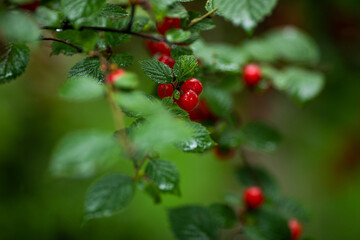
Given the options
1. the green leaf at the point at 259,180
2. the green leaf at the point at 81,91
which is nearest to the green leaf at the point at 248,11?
the green leaf at the point at 81,91

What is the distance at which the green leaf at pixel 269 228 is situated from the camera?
2.63 ft

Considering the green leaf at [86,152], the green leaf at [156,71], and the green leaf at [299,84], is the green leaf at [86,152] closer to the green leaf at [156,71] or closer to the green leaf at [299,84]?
the green leaf at [156,71]

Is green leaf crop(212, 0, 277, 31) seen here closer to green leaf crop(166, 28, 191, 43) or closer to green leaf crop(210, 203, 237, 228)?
green leaf crop(166, 28, 191, 43)

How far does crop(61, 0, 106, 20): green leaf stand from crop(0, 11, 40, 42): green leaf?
0.17 feet

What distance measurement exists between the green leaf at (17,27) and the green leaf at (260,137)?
69 centimetres

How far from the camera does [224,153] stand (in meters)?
0.99

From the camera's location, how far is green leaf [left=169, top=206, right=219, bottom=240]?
2.64 feet

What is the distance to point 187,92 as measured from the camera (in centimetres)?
52

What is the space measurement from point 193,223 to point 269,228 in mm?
196

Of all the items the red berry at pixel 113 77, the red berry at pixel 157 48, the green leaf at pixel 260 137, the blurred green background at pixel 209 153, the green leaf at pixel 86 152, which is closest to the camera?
the green leaf at pixel 86 152

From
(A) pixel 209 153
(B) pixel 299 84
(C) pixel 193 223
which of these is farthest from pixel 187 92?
(A) pixel 209 153

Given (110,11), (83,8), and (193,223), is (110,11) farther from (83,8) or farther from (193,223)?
(193,223)

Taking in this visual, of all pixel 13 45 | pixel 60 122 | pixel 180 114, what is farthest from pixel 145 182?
pixel 60 122

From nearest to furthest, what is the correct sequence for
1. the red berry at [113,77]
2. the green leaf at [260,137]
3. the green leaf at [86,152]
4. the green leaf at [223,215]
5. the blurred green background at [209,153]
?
the green leaf at [86,152]
the red berry at [113,77]
the green leaf at [223,215]
the green leaf at [260,137]
the blurred green background at [209,153]
